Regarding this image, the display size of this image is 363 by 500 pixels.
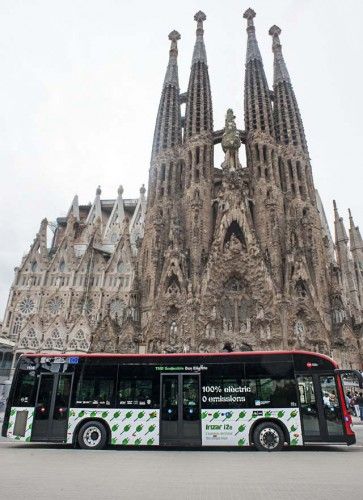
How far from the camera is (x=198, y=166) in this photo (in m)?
38.4

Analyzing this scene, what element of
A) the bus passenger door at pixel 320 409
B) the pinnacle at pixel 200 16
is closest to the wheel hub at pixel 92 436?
the bus passenger door at pixel 320 409

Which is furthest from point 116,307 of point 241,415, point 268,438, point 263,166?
point 268,438

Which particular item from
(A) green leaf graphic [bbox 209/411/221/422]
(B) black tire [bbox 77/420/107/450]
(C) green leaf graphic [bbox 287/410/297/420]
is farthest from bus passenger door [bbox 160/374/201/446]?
(C) green leaf graphic [bbox 287/410/297/420]

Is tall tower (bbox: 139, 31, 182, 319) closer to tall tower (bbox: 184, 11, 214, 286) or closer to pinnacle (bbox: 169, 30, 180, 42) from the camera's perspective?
tall tower (bbox: 184, 11, 214, 286)

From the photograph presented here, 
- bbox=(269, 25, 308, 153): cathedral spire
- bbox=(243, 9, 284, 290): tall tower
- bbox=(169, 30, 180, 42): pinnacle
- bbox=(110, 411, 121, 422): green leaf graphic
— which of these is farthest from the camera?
bbox=(169, 30, 180, 42): pinnacle

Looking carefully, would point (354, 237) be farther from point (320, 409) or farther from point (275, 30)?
point (320, 409)

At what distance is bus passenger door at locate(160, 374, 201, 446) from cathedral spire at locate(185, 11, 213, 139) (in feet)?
111

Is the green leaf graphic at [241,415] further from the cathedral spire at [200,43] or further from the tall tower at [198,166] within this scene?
the cathedral spire at [200,43]

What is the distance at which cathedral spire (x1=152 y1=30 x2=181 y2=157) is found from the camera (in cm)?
4184

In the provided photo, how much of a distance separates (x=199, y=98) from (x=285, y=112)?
10091 mm

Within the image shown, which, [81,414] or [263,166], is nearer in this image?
[81,414]

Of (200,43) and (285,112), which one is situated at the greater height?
(200,43)

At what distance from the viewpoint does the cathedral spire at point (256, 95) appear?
40.9 meters

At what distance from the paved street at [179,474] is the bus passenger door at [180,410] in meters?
0.41
